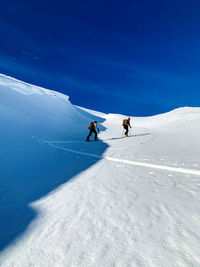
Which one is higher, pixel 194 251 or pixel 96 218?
pixel 194 251

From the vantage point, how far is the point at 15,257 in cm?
143

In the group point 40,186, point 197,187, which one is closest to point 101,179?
point 40,186

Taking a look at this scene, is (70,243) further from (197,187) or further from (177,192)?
(197,187)

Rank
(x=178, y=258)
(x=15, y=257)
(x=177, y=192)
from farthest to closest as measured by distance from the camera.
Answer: (x=177, y=192) → (x=15, y=257) → (x=178, y=258)

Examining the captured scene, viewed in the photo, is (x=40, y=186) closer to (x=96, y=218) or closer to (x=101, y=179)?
(x=101, y=179)

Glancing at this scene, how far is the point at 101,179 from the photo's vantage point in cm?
341

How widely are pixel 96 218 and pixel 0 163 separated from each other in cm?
436

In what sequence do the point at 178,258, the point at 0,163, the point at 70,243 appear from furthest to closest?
the point at 0,163, the point at 70,243, the point at 178,258

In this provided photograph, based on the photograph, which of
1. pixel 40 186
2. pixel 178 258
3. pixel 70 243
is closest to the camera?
pixel 178 258

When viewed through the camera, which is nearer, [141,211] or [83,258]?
[83,258]

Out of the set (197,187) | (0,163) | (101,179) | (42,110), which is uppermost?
(42,110)

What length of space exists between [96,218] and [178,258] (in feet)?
3.19

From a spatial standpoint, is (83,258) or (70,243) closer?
(83,258)

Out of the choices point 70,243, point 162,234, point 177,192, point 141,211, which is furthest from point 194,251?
point 177,192
